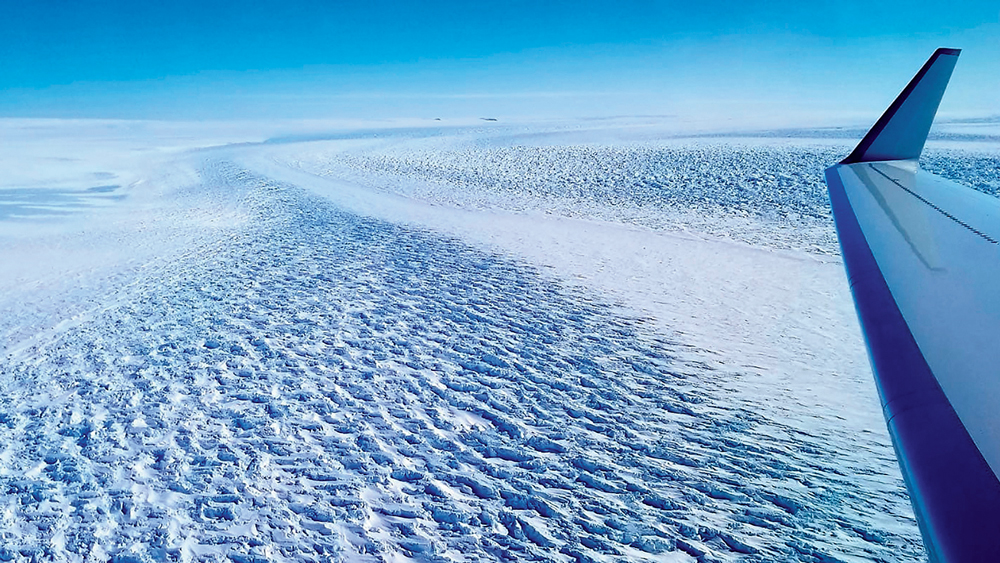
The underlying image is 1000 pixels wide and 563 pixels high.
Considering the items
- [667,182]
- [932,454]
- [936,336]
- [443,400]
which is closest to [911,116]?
[936,336]

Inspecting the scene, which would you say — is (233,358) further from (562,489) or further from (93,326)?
(562,489)

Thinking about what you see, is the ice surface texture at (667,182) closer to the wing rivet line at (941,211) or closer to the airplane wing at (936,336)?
the wing rivet line at (941,211)

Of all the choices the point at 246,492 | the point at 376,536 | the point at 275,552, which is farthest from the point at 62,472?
the point at 376,536

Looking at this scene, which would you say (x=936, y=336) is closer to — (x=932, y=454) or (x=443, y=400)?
(x=932, y=454)

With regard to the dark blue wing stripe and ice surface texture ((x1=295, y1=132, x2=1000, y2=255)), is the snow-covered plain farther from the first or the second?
the dark blue wing stripe

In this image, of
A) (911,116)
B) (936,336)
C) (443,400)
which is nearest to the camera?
(936,336)

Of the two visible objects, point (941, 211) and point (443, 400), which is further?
point (443, 400)

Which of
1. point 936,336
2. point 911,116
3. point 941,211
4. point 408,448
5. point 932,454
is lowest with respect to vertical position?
point 408,448
